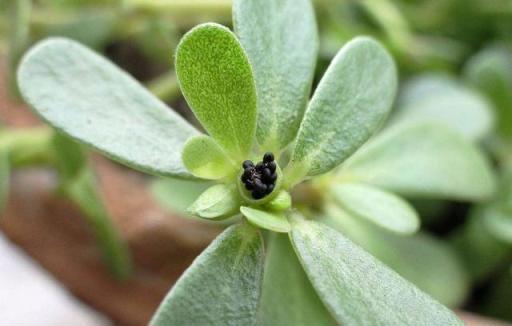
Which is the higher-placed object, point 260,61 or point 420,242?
point 260,61

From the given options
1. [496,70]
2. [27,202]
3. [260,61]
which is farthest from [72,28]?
[496,70]

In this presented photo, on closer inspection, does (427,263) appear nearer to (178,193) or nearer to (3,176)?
(178,193)

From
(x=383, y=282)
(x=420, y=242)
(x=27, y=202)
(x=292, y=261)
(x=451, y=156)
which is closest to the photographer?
(x=383, y=282)

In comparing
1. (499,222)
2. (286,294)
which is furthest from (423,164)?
(286,294)

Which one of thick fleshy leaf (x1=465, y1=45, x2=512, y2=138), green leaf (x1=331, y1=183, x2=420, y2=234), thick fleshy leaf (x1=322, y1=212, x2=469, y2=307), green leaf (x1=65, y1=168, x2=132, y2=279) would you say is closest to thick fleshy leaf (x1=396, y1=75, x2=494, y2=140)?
thick fleshy leaf (x1=465, y1=45, x2=512, y2=138)

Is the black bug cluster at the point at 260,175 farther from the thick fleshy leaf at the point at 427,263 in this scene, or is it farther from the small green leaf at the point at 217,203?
the thick fleshy leaf at the point at 427,263

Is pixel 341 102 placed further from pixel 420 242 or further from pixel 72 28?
pixel 72 28

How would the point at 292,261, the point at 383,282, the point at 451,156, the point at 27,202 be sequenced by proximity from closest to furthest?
the point at 383,282, the point at 292,261, the point at 451,156, the point at 27,202
